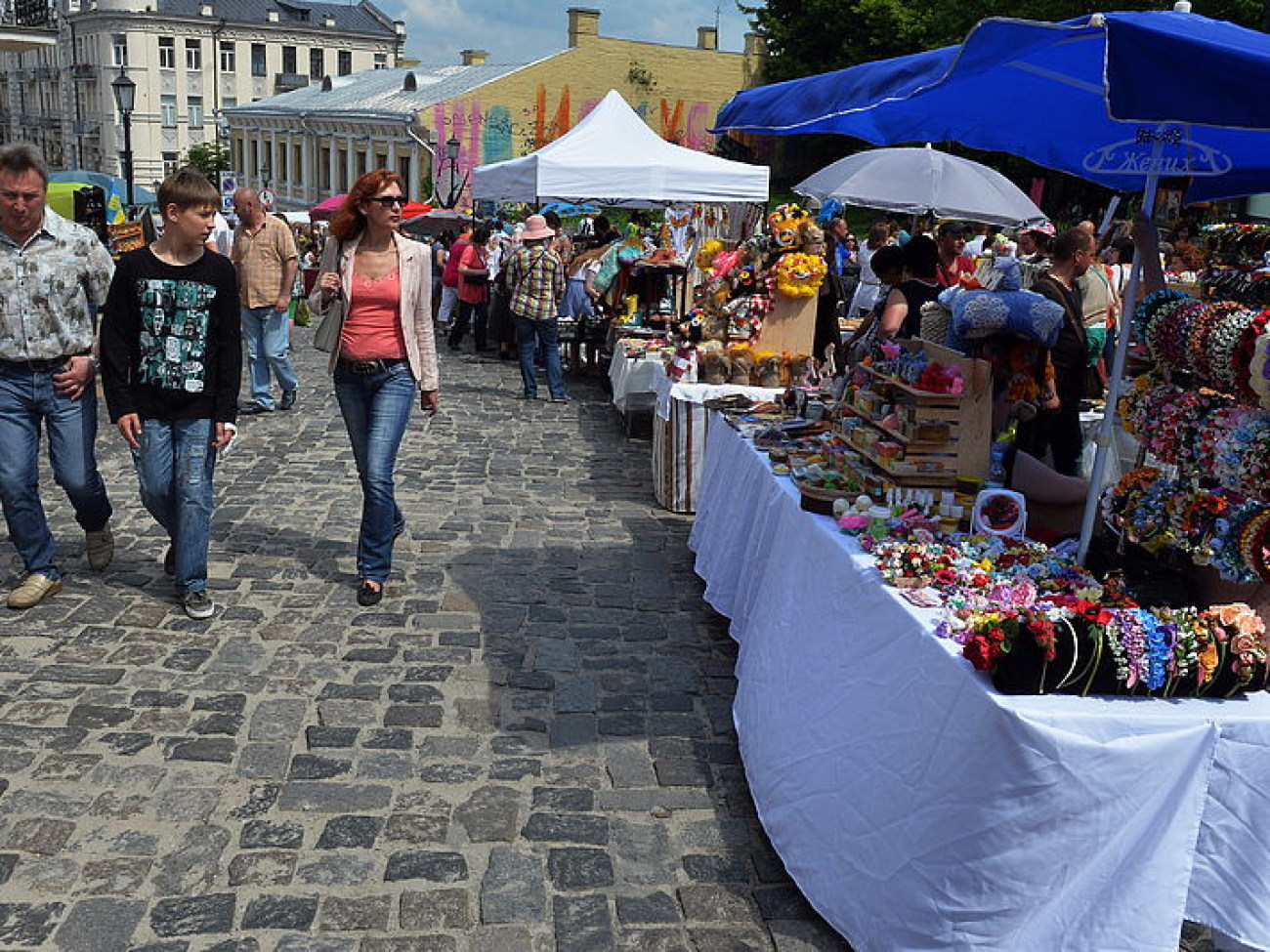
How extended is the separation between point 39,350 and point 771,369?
4.34m

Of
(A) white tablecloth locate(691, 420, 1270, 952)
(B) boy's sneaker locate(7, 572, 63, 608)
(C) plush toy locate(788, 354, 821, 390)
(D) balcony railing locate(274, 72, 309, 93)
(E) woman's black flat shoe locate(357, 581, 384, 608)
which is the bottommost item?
(E) woman's black flat shoe locate(357, 581, 384, 608)

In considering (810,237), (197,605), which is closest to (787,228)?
(810,237)

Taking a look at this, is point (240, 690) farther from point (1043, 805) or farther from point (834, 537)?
point (1043, 805)

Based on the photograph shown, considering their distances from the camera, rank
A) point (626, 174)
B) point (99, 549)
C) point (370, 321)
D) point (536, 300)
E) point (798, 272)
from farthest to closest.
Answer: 1. point (626, 174)
2. point (536, 300)
3. point (798, 272)
4. point (99, 549)
5. point (370, 321)

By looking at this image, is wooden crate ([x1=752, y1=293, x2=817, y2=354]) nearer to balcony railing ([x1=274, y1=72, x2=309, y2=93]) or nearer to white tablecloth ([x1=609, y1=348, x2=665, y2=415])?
white tablecloth ([x1=609, y1=348, x2=665, y2=415])

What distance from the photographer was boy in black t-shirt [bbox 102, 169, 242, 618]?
4.69 metres

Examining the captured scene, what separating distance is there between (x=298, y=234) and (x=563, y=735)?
2361 centimetres

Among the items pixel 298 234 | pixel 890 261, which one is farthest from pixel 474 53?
pixel 890 261

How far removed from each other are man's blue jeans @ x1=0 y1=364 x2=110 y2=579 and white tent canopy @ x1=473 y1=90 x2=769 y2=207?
260 inches

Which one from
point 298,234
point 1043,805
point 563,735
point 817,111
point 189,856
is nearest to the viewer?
point 1043,805

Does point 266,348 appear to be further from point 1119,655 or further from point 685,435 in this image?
point 1119,655

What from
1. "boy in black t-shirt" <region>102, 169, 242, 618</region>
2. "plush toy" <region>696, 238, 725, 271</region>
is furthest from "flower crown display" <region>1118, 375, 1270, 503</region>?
"plush toy" <region>696, 238, 725, 271</region>

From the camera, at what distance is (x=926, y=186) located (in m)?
8.62

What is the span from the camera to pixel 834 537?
3717mm
